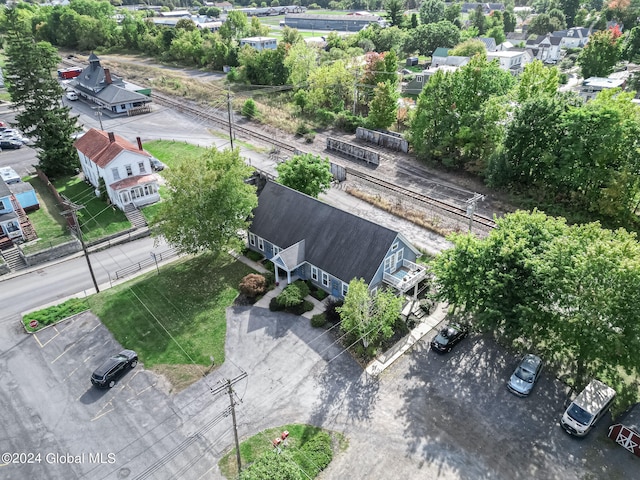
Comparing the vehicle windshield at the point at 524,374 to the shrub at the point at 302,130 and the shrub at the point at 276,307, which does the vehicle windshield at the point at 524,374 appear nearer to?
the shrub at the point at 276,307

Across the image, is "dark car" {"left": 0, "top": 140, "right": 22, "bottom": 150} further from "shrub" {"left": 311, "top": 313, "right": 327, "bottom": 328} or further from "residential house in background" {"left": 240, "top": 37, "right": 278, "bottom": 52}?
"residential house in background" {"left": 240, "top": 37, "right": 278, "bottom": 52}

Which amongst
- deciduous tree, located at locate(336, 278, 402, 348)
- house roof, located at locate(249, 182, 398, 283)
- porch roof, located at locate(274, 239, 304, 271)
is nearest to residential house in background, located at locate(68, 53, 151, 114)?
house roof, located at locate(249, 182, 398, 283)

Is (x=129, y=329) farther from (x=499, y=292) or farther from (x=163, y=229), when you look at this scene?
(x=499, y=292)

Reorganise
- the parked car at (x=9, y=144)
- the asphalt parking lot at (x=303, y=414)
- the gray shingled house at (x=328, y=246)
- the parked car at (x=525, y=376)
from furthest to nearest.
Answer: the parked car at (x=9, y=144)
the gray shingled house at (x=328, y=246)
the parked car at (x=525, y=376)
the asphalt parking lot at (x=303, y=414)

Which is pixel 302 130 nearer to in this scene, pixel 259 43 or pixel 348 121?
pixel 348 121

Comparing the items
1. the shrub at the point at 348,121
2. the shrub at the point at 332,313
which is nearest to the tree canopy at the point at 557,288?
the shrub at the point at 332,313

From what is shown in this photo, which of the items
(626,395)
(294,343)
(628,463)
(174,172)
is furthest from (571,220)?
(174,172)
